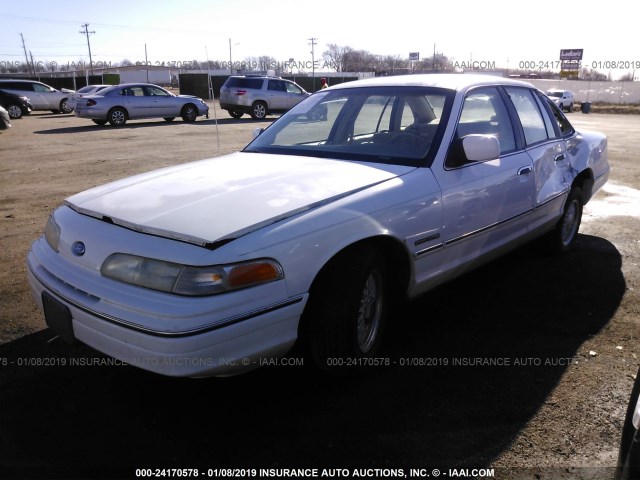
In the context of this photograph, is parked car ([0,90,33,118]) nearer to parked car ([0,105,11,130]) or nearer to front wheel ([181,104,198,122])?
parked car ([0,105,11,130])

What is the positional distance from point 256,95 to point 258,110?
0.65 m

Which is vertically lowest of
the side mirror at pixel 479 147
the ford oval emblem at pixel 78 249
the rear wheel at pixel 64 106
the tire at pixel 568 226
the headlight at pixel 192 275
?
the tire at pixel 568 226

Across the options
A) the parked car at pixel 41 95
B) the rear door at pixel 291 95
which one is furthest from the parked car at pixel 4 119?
→ the rear door at pixel 291 95

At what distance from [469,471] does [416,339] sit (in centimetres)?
128

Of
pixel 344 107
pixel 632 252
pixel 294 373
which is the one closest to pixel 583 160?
pixel 632 252

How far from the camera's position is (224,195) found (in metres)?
2.98

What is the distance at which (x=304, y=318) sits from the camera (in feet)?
9.06

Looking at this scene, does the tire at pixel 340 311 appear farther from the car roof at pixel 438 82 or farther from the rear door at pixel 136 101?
the rear door at pixel 136 101

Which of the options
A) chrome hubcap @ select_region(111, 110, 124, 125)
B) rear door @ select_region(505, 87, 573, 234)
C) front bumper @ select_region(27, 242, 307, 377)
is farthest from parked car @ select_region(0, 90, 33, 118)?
front bumper @ select_region(27, 242, 307, 377)

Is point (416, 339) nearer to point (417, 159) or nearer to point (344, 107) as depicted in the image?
point (417, 159)

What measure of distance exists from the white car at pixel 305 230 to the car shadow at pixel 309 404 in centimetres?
29

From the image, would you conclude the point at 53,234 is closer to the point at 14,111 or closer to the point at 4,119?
the point at 4,119

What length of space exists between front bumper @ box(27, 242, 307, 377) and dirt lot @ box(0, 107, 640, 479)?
405mm

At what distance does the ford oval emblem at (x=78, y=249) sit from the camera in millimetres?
2760
